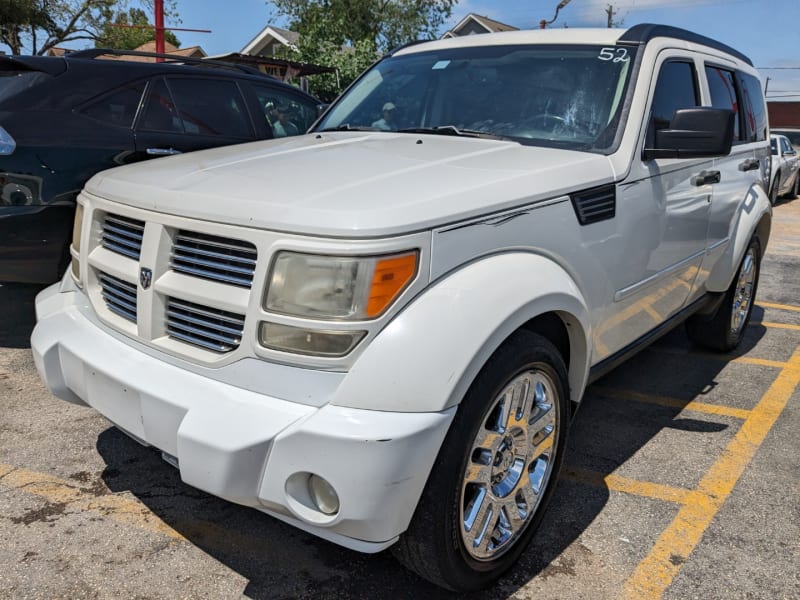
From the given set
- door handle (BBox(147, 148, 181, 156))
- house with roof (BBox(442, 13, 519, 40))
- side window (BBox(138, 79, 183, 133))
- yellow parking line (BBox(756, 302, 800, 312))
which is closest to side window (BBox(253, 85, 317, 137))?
side window (BBox(138, 79, 183, 133))

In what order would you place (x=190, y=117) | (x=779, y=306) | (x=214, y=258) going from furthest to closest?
1. (x=779, y=306)
2. (x=190, y=117)
3. (x=214, y=258)

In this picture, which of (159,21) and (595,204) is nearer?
(595,204)

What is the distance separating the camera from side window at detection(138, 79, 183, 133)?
502 centimetres

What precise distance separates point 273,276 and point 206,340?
35 cm

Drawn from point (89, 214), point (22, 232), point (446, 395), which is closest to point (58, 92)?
point (22, 232)

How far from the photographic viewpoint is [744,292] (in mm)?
5172

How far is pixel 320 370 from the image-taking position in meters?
2.04

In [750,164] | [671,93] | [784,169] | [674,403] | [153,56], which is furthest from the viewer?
[784,169]

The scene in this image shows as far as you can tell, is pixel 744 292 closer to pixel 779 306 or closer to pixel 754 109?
pixel 754 109

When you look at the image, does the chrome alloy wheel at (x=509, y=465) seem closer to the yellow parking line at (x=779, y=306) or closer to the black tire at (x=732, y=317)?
the black tire at (x=732, y=317)

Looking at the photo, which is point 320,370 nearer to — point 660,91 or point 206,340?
point 206,340

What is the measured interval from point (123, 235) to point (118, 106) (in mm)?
2708

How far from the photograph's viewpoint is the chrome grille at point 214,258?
7.00 feet

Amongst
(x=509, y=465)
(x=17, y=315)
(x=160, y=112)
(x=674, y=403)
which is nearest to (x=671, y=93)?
(x=674, y=403)
